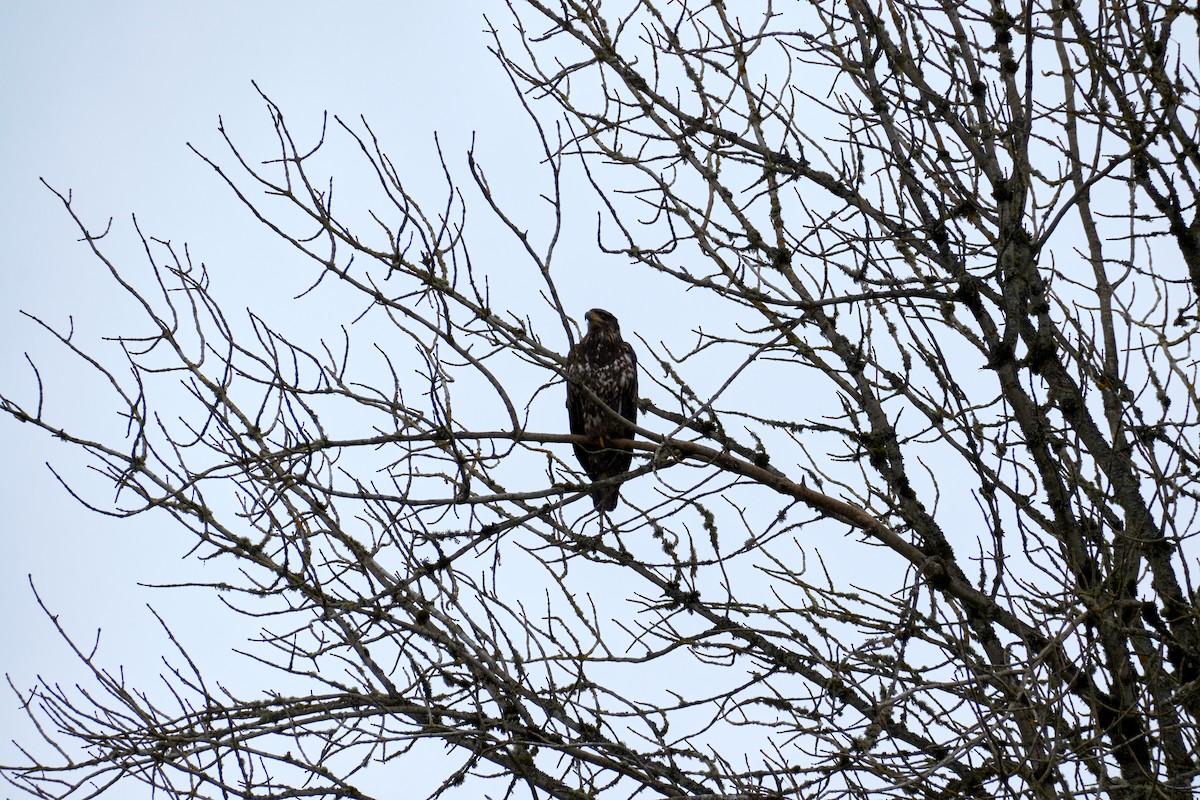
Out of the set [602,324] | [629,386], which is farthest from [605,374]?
[602,324]

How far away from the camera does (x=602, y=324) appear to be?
679 centimetres

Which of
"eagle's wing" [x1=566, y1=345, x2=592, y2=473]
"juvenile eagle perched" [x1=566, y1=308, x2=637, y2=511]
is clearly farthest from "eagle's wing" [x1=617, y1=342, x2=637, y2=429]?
"eagle's wing" [x1=566, y1=345, x2=592, y2=473]

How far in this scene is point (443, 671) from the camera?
4.07m

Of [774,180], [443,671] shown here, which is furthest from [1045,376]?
[443,671]

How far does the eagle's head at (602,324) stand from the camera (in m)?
6.79

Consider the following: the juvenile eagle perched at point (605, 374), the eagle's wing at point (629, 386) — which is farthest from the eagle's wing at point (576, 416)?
the eagle's wing at point (629, 386)

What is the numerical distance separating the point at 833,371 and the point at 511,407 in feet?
5.61

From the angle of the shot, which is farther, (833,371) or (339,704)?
(833,371)

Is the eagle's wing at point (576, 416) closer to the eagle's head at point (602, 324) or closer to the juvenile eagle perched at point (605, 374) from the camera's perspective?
the juvenile eagle perched at point (605, 374)

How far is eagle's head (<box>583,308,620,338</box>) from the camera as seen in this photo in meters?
6.79

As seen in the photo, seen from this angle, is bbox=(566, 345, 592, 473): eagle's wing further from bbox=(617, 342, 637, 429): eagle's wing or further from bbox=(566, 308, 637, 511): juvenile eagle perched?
bbox=(617, 342, 637, 429): eagle's wing

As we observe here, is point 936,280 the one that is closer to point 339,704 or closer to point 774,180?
point 774,180

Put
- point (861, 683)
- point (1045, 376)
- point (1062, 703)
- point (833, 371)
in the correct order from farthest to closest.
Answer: point (833, 371), point (1045, 376), point (861, 683), point (1062, 703)

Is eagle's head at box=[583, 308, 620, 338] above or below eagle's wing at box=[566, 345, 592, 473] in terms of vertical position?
above
